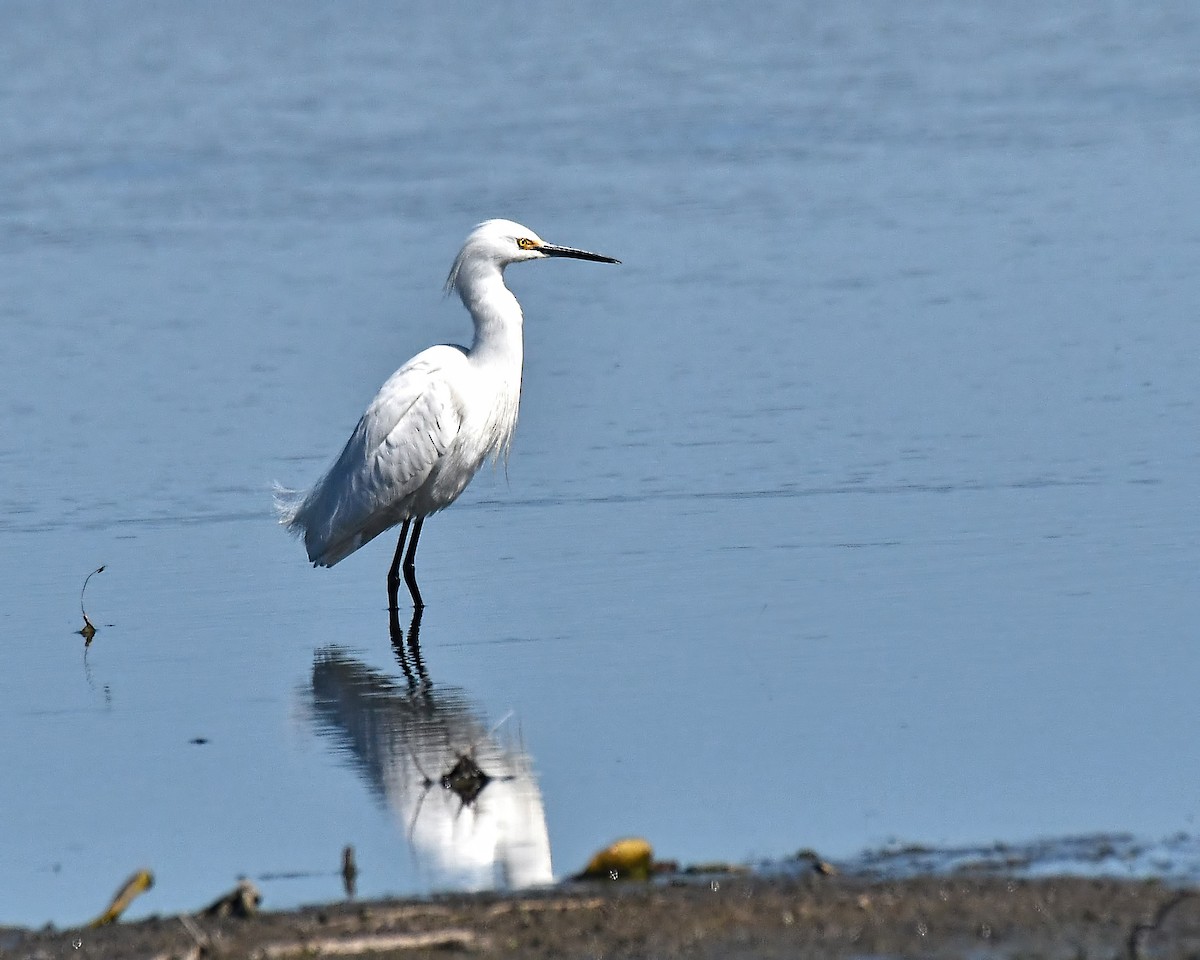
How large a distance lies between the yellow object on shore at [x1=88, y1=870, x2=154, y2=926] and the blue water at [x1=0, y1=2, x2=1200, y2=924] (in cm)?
23

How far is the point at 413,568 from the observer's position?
27.5 ft

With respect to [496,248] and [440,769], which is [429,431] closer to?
[496,248]

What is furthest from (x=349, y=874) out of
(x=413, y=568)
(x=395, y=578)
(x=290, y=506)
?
(x=290, y=506)

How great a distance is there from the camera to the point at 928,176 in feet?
53.3

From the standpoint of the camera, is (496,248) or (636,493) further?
(636,493)

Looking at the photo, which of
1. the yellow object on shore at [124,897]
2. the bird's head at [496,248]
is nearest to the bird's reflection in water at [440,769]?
the yellow object on shore at [124,897]

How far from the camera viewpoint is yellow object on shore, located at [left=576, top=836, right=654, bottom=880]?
4422mm

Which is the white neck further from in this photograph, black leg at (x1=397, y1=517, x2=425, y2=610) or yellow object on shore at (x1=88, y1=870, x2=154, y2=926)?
yellow object on shore at (x1=88, y1=870, x2=154, y2=926)

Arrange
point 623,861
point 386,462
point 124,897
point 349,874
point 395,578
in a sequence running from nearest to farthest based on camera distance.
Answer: point 124,897 < point 623,861 < point 349,874 < point 395,578 < point 386,462

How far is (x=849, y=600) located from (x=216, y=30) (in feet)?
79.1

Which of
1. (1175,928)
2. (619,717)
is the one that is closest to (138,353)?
(619,717)

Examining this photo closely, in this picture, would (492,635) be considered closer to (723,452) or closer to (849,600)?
(849,600)

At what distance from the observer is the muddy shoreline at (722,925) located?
12.8ft

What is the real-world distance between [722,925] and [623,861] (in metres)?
0.40
